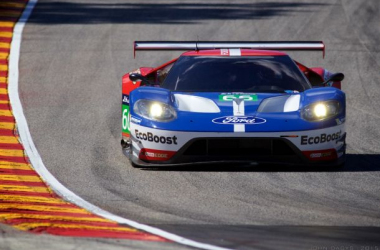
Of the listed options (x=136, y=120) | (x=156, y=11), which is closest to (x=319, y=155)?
(x=136, y=120)

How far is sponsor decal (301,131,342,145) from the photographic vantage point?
8.78 metres

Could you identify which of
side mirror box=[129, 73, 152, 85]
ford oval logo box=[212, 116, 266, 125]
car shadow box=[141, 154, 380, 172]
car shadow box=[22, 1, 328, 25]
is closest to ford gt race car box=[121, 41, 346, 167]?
ford oval logo box=[212, 116, 266, 125]

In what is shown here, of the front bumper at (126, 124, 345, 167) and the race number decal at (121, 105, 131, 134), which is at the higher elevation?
the race number decal at (121, 105, 131, 134)

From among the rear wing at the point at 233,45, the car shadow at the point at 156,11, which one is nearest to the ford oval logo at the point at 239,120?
the rear wing at the point at 233,45

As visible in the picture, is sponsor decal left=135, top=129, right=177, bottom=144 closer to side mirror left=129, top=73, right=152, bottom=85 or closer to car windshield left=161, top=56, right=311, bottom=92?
car windshield left=161, top=56, right=311, bottom=92

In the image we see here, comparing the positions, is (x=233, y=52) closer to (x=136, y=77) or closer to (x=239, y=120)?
(x=136, y=77)

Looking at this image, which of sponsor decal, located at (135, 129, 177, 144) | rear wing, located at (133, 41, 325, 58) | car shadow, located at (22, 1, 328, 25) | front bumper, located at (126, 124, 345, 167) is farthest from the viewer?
car shadow, located at (22, 1, 328, 25)

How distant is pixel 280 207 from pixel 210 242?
144cm

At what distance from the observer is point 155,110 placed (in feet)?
29.5

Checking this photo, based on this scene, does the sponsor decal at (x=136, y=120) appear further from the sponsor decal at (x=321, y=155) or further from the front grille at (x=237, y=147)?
the sponsor decal at (x=321, y=155)

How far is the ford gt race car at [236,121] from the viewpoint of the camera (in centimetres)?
872

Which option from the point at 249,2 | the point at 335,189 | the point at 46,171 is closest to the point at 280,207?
the point at 335,189

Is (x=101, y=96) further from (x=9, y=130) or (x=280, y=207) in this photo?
(x=280, y=207)

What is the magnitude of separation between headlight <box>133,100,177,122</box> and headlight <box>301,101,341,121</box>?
3.93 ft
